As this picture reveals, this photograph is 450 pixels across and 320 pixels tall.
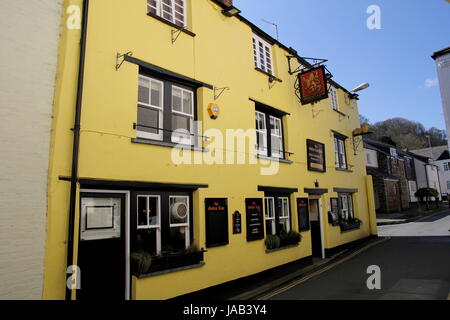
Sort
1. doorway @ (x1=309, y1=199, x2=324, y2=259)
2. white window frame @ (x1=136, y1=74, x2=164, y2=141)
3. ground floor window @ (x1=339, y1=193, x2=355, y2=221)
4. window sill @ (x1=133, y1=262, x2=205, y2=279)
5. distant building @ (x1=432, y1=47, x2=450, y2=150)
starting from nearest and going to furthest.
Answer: window sill @ (x1=133, y1=262, x2=205, y2=279) < white window frame @ (x1=136, y1=74, x2=164, y2=141) < distant building @ (x1=432, y1=47, x2=450, y2=150) < doorway @ (x1=309, y1=199, x2=324, y2=259) < ground floor window @ (x1=339, y1=193, x2=355, y2=221)

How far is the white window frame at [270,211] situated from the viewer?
10.2 meters

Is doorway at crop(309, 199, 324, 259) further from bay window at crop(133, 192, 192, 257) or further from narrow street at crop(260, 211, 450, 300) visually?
bay window at crop(133, 192, 192, 257)

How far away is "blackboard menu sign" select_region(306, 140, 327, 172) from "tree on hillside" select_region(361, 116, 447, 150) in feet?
175

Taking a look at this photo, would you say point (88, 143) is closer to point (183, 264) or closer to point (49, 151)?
point (49, 151)

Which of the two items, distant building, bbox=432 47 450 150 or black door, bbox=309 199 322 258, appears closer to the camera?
distant building, bbox=432 47 450 150

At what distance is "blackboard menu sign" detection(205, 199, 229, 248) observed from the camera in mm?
7676

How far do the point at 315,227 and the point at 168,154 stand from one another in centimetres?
866

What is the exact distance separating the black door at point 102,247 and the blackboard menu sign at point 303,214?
724 centimetres

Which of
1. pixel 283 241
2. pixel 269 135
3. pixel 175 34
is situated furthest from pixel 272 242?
pixel 175 34

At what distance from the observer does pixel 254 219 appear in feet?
30.2

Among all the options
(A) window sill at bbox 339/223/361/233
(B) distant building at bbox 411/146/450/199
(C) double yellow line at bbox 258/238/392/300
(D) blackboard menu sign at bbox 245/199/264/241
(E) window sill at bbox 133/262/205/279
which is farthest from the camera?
(B) distant building at bbox 411/146/450/199

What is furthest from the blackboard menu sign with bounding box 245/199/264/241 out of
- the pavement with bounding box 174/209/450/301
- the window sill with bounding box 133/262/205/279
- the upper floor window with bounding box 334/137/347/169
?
the upper floor window with bounding box 334/137/347/169

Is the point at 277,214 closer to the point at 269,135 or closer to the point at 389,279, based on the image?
the point at 269,135
